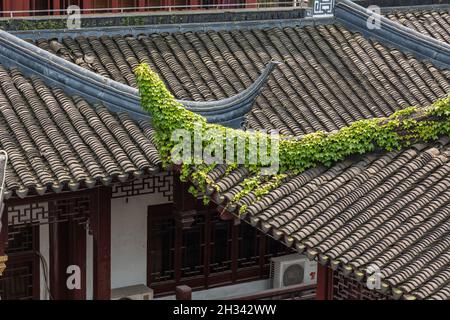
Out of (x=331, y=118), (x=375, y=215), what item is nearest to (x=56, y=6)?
(x=331, y=118)

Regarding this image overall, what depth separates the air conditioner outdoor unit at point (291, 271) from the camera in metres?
17.9

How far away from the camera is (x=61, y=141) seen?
14164 mm

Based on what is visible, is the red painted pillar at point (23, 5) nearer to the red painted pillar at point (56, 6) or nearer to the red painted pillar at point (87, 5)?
the red painted pillar at point (56, 6)

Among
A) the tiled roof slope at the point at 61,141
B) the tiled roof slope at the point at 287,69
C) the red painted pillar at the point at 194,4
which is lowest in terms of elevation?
the tiled roof slope at the point at 61,141

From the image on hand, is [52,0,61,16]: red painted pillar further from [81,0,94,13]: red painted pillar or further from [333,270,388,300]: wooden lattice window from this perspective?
[333,270,388,300]: wooden lattice window

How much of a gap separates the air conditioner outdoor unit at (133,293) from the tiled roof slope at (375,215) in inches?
152

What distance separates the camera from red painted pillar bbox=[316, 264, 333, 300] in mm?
13047

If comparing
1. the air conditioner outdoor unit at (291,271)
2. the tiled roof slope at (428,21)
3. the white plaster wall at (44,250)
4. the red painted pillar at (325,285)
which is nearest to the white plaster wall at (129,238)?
the white plaster wall at (44,250)

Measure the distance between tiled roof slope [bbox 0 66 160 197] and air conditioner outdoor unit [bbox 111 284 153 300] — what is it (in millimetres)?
3001

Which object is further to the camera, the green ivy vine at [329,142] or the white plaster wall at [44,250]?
the white plaster wall at [44,250]

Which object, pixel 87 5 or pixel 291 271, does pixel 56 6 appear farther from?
pixel 291 271

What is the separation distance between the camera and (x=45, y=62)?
598 inches

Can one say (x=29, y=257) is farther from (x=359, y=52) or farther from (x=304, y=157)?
(x=359, y=52)
